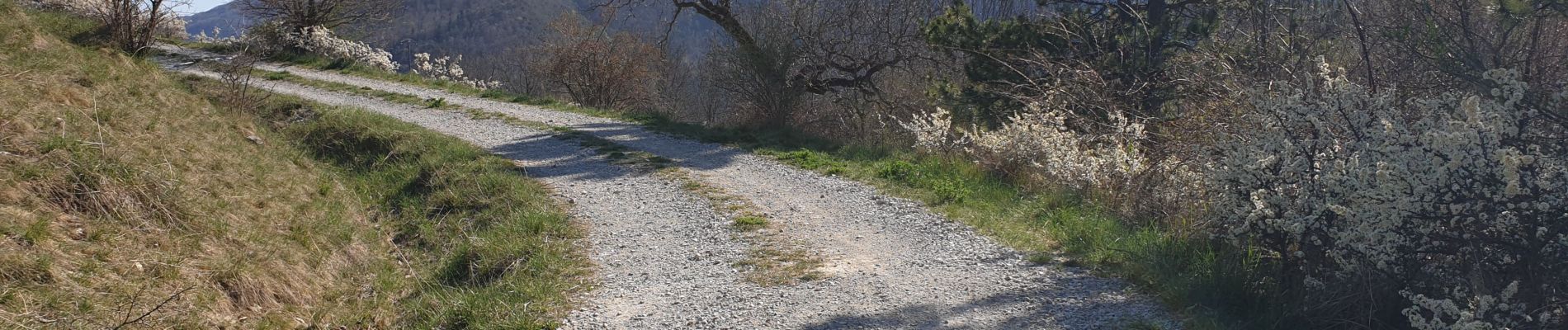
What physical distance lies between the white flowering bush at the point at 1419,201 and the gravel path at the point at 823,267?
82cm

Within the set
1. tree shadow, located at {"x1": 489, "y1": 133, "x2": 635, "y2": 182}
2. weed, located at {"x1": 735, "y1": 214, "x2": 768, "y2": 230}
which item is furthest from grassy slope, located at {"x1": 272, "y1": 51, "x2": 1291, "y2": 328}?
tree shadow, located at {"x1": 489, "y1": 133, "x2": 635, "y2": 182}

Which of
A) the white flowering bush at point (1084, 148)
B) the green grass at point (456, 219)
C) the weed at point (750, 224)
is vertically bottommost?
the green grass at point (456, 219)

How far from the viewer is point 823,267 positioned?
5.83 metres

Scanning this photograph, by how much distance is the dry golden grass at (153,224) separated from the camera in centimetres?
432

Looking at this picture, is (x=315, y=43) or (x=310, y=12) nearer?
(x=315, y=43)

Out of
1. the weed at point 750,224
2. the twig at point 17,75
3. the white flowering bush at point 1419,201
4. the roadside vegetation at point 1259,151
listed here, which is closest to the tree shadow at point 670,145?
the roadside vegetation at point 1259,151

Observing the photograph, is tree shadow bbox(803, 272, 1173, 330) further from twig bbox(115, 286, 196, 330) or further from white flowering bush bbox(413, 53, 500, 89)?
white flowering bush bbox(413, 53, 500, 89)

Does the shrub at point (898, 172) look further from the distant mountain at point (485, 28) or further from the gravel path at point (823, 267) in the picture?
the distant mountain at point (485, 28)

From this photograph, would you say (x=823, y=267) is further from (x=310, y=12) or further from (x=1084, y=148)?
(x=310, y=12)

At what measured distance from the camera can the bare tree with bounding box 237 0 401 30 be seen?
19.8 meters

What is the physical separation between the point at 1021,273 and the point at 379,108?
11.2m

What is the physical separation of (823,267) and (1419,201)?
10.3ft

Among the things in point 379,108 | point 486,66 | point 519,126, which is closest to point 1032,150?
point 519,126

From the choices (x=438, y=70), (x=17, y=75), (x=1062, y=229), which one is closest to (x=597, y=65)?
(x=438, y=70)
